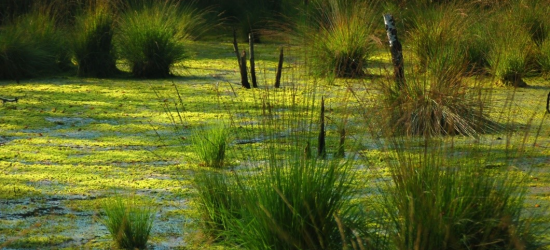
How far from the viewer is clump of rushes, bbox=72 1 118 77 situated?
1002 centimetres

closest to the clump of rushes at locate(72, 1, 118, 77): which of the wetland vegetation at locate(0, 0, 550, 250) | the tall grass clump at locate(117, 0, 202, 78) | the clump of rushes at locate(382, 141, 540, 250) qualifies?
the wetland vegetation at locate(0, 0, 550, 250)

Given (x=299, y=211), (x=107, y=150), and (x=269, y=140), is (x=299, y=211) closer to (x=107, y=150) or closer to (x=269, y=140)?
(x=269, y=140)

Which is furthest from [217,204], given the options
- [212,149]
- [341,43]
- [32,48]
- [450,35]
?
[32,48]

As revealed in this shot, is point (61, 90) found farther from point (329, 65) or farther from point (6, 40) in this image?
point (329, 65)

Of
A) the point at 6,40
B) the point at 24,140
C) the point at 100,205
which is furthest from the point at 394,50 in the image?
the point at 6,40

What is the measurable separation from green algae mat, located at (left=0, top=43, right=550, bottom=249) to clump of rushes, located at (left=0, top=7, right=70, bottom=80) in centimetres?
31

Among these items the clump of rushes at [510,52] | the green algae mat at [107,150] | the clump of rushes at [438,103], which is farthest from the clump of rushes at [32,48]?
the clump of rushes at [510,52]

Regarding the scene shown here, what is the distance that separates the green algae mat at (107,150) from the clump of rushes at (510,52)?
23cm

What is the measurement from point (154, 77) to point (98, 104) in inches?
74.2

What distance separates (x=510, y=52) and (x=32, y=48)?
5.08 meters

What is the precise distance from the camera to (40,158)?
591cm

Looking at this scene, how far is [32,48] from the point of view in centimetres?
1003

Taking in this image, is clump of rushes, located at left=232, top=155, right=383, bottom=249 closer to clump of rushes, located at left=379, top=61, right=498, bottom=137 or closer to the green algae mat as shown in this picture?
the green algae mat

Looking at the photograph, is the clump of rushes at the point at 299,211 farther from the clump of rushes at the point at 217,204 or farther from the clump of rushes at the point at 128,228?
the clump of rushes at the point at 128,228
